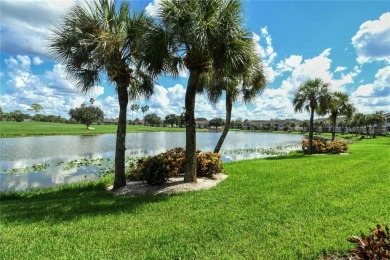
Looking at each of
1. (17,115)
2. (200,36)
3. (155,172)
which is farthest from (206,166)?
(17,115)

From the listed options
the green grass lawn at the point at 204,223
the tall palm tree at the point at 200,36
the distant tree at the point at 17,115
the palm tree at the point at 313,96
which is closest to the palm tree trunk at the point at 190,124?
the tall palm tree at the point at 200,36

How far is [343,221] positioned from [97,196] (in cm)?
703

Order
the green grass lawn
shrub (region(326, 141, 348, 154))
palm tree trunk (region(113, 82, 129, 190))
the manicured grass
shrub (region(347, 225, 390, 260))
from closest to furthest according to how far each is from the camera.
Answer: shrub (region(347, 225, 390, 260)), the green grass lawn, palm tree trunk (region(113, 82, 129, 190)), shrub (region(326, 141, 348, 154)), the manicured grass

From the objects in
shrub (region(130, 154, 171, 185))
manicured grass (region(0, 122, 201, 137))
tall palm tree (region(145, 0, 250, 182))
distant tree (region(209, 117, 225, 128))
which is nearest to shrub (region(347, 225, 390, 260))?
tall palm tree (region(145, 0, 250, 182))

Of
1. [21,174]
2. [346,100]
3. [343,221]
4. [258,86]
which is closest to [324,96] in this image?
[258,86]

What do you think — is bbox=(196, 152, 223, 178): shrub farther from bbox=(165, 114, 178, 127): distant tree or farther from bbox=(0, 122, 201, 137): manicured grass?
bbox=(165, 114, 178, 127): distant tree

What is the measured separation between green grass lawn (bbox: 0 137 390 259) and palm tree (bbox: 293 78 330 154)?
1393 cm

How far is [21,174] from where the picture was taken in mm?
14789

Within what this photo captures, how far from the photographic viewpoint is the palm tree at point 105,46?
351 inches

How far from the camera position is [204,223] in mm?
5590

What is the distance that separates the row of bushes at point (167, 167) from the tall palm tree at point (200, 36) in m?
3.39

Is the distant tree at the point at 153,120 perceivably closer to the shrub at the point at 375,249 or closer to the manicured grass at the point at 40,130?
the manicured grass at the point at 40,130

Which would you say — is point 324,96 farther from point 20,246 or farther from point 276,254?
point 20,246

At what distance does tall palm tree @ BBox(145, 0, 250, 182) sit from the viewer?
8.43 meters
